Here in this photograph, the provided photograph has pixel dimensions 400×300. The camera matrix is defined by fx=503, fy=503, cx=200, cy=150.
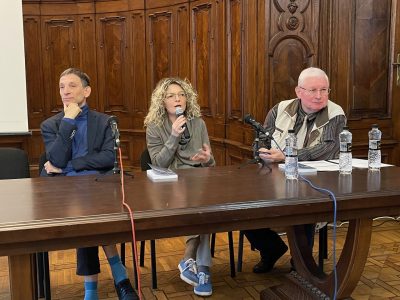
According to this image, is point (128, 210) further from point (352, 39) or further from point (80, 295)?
point (352, 39)

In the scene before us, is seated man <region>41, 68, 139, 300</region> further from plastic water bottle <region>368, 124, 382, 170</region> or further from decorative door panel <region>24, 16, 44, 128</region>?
decorative door panel <region>24, 16, 44, 128</region>

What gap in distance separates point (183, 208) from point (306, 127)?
1.56 m

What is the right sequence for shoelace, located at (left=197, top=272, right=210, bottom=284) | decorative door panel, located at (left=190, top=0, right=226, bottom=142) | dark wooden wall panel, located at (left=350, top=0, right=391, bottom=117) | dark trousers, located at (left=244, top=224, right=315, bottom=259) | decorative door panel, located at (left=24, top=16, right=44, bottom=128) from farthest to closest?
decorative door panel, located at (left=24, top=16, right=44, bottom=128)
decorative door panel, located at (left=190, top=0, right=226, bottom=142)
dark wooden wall panel, located at (left=350, top=0, right=391, bottom=117)
dark trousers, located at (left=244, top=224, right=315, bottom=259)
shoelace, located at (left=197, top=272, right=210, bottom=284)

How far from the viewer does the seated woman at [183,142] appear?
9.42ft

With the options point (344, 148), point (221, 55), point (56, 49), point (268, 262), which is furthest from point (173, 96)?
point (56, 49)

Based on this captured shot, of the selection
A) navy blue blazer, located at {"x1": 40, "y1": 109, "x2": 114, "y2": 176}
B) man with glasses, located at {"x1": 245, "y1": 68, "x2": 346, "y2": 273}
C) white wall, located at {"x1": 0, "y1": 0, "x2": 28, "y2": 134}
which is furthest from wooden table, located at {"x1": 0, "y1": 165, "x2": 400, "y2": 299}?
white wall, located at {"x1": 0, "y1": 0, "x2": 28, "y2": 134}

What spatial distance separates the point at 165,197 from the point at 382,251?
7.23ft

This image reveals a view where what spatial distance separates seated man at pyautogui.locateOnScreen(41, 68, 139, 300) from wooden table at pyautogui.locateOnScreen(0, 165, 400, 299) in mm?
369

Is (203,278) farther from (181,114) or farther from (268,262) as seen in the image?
(181,114)

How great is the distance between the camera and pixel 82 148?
2.89 m

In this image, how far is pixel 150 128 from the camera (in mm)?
3078

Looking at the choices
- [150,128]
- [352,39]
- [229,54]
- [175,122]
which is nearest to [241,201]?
[175,122]

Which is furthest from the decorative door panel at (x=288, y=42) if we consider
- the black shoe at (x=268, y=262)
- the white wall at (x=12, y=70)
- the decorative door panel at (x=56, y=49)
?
the decorative door panel at (x=56, y=49)

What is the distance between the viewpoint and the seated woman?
2.87 m
